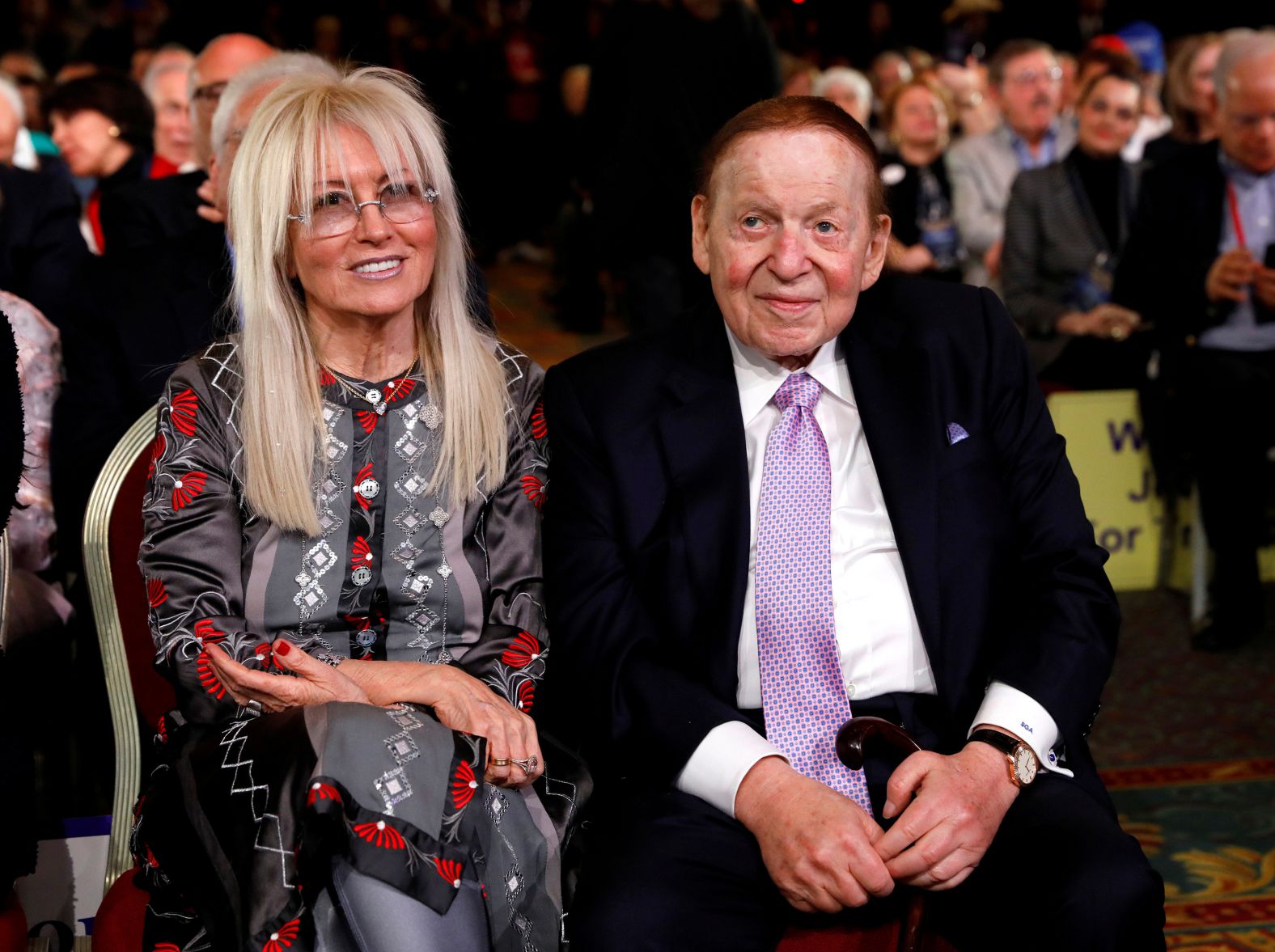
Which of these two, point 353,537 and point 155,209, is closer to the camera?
point 353,537

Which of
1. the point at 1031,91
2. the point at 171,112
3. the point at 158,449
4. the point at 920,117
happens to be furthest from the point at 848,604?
the point at 1031,91

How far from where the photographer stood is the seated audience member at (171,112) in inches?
189

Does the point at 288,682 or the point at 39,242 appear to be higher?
the point at 39,242

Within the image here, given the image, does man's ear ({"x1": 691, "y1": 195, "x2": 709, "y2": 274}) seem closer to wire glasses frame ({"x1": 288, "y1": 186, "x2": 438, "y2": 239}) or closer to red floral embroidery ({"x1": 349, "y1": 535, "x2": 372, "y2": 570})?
wire glasses frame ({"x1": 288, "y1": 186, "x2": 438, "y2": 239})

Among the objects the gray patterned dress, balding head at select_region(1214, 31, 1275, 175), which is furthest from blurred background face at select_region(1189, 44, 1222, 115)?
the gray patterned dress

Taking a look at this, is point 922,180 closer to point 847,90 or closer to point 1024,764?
point 847,90

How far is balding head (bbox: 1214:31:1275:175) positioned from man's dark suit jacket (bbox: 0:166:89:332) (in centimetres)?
327

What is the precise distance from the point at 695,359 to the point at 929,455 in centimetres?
37

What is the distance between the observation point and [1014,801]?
1897mm

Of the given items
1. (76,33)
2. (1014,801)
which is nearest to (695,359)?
(1014,801)

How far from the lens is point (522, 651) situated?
202cm

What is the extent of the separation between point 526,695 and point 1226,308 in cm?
307

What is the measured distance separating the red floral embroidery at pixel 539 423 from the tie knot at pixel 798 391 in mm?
351

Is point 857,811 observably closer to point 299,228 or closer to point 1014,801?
point 1014,801
